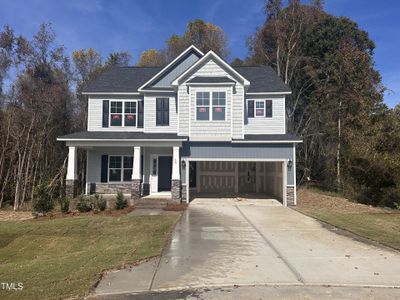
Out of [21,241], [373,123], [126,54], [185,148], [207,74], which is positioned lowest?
[21,241]

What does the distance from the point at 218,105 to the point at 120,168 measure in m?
6.77

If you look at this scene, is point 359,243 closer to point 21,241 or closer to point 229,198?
point 21,241

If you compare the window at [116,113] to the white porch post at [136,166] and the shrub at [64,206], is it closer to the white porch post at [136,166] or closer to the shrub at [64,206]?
the white porch post at [136,166]

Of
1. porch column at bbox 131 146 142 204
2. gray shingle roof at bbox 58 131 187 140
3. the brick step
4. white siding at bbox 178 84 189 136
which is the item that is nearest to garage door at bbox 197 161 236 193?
gray shingle roof at bbox 58 131 187 140

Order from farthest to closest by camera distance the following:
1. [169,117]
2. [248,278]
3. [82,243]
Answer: [169,117]
[82,243]
[248,278]

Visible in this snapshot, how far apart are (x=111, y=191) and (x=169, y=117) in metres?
5.25

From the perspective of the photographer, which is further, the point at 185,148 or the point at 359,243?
the point at 185,148

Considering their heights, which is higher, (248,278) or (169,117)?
(169,117)

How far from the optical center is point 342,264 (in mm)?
7387

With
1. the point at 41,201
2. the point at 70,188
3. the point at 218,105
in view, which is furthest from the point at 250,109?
the point at 41,201

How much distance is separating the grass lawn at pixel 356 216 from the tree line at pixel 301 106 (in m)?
1.59

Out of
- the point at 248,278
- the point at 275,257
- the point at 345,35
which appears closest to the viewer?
the point at 248,278

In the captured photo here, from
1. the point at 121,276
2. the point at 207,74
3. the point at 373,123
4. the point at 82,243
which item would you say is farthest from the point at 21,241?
the point at 373,123

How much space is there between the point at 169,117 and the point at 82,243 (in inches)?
419
